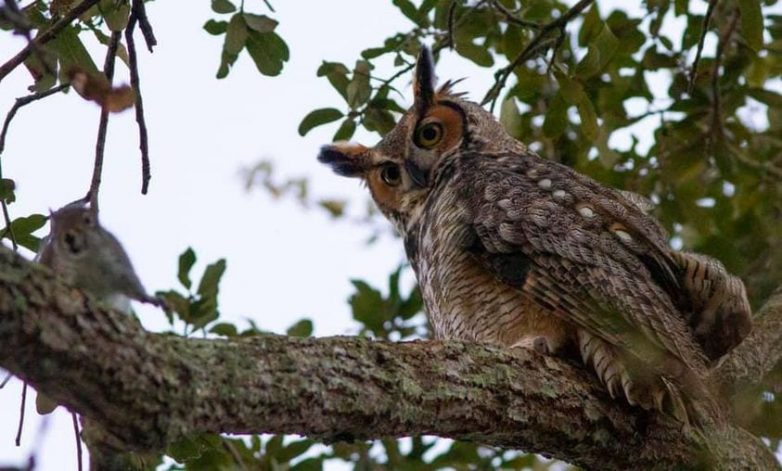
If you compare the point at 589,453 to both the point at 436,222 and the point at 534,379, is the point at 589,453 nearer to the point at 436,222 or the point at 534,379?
the point at 534,379

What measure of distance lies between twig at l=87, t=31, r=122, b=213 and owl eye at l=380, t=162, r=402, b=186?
157 centimetres

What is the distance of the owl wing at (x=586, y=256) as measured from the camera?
2.63 m

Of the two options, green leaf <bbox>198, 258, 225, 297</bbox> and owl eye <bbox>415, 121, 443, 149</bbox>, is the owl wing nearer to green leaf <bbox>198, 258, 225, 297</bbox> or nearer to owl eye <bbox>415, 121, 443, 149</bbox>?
owl eye <bbox>415, 121, 443, 149</bbox>

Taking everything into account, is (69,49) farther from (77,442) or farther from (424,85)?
(424,85)

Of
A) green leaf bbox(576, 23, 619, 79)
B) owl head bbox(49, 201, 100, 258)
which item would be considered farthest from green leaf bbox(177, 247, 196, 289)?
owl head bbox(49, 201, 100, 258)

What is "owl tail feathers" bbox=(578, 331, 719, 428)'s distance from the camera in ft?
8.34

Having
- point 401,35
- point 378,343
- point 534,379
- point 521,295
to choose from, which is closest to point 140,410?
point 378,343

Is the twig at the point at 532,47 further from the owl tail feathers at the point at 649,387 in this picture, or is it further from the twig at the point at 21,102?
the twig at the point at 21,102

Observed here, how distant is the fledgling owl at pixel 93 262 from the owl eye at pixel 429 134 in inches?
86.8

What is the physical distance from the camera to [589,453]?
254cm

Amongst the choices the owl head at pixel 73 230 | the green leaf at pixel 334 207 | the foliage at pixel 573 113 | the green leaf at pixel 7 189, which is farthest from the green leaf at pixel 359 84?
the green leaf at pixel 334 207

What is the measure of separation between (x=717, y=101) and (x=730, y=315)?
4.53ft

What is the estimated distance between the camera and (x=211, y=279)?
340 centimetres

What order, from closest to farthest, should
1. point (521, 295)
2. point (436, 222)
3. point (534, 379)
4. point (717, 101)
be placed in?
point (534, 379)
point (521, 295)
point (436, 222)
point (717, 101)
